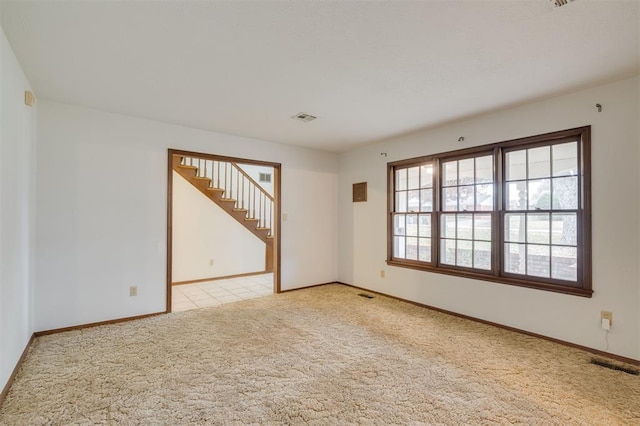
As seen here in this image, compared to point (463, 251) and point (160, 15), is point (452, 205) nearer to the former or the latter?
point (463, 251)

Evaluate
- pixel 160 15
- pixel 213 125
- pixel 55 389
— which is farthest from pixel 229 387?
pixel 213 125

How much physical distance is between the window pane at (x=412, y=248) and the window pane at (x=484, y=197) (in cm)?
106

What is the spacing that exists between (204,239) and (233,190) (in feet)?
4.00

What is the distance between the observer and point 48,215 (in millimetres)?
3271

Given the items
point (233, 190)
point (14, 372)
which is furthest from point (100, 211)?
point (233, 190)

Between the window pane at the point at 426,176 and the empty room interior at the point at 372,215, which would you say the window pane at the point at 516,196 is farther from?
the window pane at the point at 426,176

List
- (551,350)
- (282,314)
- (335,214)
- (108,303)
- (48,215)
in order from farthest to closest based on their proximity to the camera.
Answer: (335,214)
(282,314)
(108,303)
(48,215)
(551,350)

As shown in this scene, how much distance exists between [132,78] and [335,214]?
389 centimetres

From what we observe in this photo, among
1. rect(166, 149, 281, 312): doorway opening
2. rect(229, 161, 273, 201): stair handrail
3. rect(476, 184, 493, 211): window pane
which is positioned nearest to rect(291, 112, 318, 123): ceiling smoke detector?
rect(166, 149, 281, 312): doorway opening

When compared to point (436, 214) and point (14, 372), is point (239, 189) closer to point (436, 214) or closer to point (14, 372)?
point (436, 214)

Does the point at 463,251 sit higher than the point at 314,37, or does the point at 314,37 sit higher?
the point at 314,37

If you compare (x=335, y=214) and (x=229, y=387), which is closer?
(x=229, y=387)

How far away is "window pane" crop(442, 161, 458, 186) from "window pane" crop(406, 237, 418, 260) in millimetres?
947

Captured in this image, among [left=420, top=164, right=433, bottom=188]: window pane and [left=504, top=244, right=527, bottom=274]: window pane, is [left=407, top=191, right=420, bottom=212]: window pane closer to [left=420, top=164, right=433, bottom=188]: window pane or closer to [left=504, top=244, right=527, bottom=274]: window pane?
[left=420, top=164, right=433, bottom=188]: window pane
